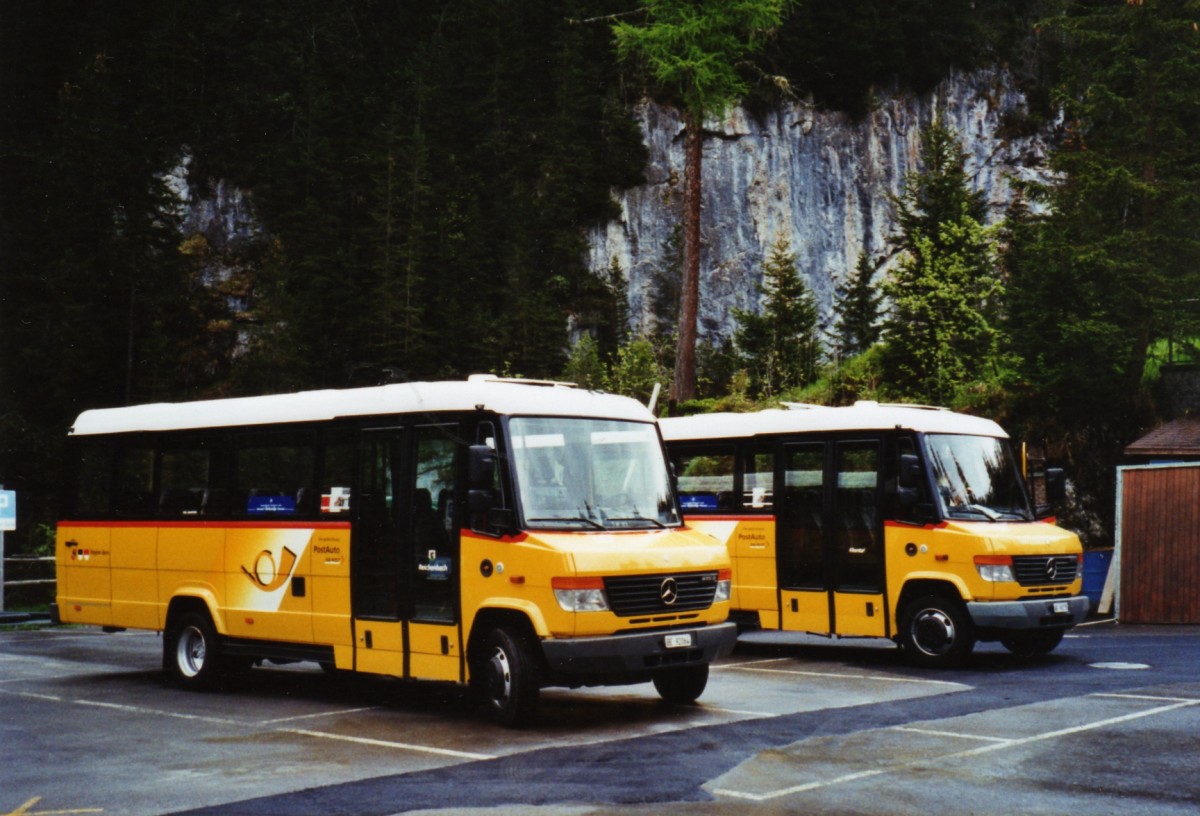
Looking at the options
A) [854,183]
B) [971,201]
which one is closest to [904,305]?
[971,201]

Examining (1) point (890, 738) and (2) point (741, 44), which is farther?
(2) point (741, 44)

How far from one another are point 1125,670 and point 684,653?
6356mm

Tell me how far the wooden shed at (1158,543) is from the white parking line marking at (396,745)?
16301 mm

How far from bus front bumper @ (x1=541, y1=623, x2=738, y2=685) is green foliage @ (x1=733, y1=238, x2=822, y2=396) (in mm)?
27158

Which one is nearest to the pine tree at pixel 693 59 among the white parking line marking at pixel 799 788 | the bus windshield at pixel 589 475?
the bus windshield at pixel 589 475

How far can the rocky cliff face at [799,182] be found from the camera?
5897cm

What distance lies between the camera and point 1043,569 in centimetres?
1563

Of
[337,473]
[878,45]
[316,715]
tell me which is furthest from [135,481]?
[878,45]

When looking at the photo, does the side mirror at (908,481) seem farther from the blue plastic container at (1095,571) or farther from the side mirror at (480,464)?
the blue plastic container at (1095,571)

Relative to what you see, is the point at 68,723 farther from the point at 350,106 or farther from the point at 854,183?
the point at 350,106

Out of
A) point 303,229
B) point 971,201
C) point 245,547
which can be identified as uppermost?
point 303,229

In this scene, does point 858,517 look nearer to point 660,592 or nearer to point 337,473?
point 660,592

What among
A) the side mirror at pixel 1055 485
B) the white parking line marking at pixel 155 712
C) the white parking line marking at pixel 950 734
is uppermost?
the side mirror at pixel 1055 485

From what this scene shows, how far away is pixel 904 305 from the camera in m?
33.1
